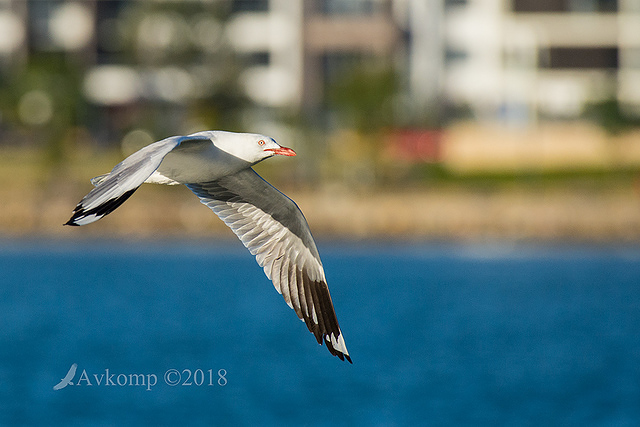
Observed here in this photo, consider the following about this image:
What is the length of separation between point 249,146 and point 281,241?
Answer: 1.55m

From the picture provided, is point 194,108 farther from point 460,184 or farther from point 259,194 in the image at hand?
point 259,194

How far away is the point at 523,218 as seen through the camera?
39969 millimetres

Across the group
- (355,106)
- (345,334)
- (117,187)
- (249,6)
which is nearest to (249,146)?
(117,187)

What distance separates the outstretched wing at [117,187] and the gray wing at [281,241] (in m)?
2.17

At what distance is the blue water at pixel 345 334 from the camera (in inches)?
826

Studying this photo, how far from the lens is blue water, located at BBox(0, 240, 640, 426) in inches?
826

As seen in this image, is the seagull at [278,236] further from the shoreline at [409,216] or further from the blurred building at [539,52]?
the blurred building at [539,52]

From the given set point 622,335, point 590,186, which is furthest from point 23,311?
point 590,186

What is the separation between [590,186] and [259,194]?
3465 centimetres

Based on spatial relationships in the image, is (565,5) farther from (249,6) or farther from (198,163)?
(198,163)

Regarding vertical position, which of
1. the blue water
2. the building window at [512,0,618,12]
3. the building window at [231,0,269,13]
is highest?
the building window at [231,0,269,13]

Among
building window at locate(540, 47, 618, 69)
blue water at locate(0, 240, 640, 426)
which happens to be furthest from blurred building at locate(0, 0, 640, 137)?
blue water at locate(0, 240, 640, 426)

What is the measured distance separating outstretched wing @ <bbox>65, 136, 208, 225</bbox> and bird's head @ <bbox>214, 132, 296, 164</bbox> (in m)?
1.18

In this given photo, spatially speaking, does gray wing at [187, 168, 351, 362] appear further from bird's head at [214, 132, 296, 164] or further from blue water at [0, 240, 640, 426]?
blue water at [0, 240, 640, 426]
